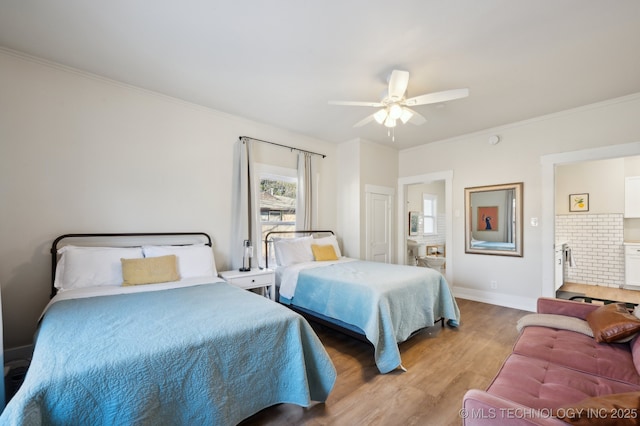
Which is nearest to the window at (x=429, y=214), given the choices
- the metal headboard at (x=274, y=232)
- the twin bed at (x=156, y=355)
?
the metal headboard at (x=274, y=232)

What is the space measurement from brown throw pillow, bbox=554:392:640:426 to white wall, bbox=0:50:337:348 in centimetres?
344

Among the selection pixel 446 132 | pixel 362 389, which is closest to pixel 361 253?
pixel 446 132

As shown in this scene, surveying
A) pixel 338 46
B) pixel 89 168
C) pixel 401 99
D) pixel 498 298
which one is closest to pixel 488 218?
pixel 498 298

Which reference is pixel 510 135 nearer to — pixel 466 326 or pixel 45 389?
pixel 466 326

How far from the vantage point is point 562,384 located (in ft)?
4.63

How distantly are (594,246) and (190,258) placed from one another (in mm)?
6964

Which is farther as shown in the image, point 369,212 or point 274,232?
point 369,212

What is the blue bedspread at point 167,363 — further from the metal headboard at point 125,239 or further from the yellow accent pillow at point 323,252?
the yellow accent pillow at point 323,252

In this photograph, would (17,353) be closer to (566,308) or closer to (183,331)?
(183,331)

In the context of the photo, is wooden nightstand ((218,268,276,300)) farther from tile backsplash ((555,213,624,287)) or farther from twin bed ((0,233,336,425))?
tile backsplash ((555,213,624,287))

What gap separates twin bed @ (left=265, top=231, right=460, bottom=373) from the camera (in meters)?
2.45

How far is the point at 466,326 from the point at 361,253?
1876 millimetres

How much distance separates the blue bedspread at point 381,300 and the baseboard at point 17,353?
7.89 ft

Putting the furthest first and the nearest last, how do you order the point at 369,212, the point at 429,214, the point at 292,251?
the point at 429,214 → the point at 369,212 → the point at 292,251
